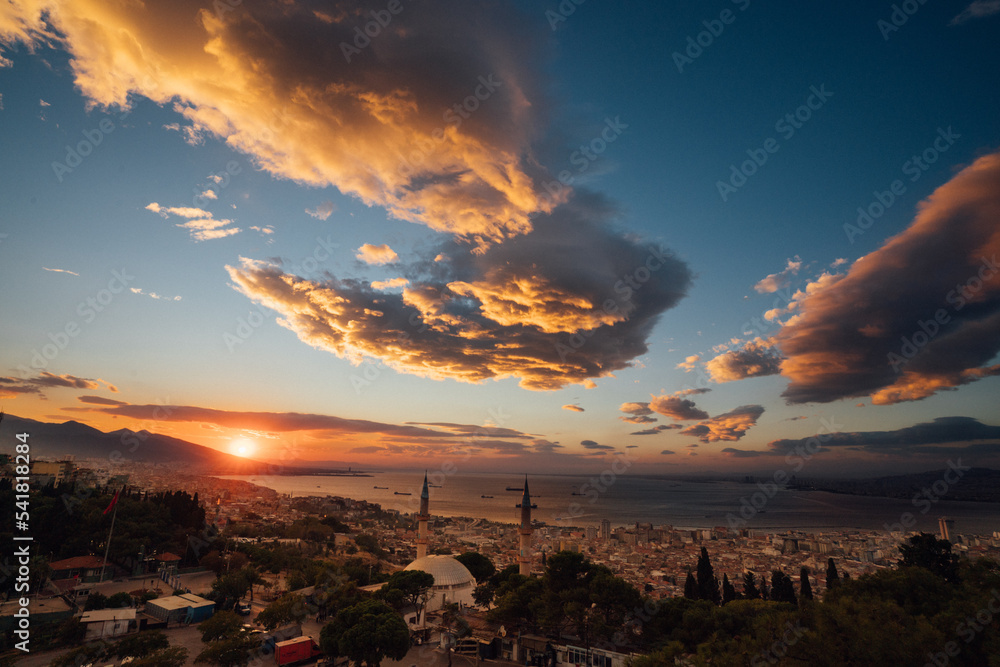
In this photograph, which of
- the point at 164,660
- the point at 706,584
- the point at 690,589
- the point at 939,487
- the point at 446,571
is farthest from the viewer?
the point at 939,487

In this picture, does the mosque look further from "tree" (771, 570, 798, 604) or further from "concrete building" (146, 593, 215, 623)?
"tree" (771, 570, 798, 604)

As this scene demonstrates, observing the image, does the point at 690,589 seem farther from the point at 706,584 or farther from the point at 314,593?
the point at 314,593

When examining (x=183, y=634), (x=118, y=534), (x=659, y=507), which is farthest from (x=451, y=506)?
(x=183, y=634)

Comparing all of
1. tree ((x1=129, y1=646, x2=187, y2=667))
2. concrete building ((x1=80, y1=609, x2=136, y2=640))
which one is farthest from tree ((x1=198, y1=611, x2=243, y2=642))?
concrete building ((x1=80, y1=609, x2=136, y2=640))

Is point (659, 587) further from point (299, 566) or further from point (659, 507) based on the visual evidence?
point (659, 507)

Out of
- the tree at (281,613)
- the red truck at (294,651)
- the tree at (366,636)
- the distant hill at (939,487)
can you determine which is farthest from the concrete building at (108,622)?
the distant hill at (939,487)

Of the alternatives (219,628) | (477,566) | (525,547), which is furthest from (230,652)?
(525,547)
